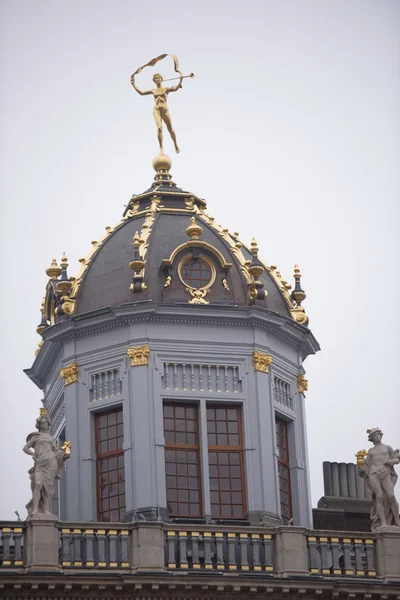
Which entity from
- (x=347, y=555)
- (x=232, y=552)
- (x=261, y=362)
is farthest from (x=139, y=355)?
(x=347, y=555)

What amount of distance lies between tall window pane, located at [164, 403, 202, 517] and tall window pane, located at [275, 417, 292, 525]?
245 centimetres

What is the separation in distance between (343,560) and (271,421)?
5.15 m

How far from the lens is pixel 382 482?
60375 millimetres

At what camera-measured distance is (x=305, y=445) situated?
64.8m

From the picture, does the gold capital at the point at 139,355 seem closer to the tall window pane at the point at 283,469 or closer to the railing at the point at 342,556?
the tall window pane at the point at 283,469

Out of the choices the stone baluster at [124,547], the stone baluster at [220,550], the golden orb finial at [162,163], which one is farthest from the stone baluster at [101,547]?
the golden orb finial at [162,163]

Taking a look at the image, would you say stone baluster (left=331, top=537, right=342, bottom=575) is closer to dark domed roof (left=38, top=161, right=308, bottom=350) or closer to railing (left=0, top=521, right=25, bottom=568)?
dark domed roof (left=38, top=161, right=308, bottom=350)

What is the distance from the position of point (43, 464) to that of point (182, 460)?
4.99 metres

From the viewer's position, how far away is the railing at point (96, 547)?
5756cm

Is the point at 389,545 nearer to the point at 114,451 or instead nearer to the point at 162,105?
Result: the point at 114,451

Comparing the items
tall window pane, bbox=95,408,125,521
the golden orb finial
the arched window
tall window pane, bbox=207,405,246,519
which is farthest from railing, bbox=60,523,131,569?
the golden orb finial

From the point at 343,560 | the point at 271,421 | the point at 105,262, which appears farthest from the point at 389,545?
the point at 105,262

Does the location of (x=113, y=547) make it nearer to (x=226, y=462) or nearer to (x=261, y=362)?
(x=226, y=462)

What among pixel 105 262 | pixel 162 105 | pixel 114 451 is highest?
pixel 162 105
